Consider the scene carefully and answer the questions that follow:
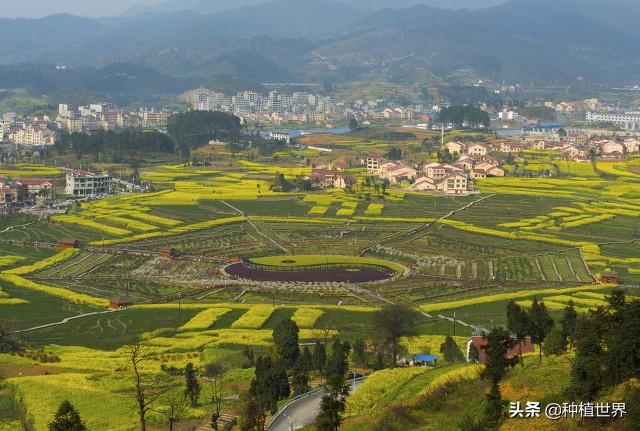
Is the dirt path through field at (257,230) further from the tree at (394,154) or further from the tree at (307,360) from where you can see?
the tree at (394,154)

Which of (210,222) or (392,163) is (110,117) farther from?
(210,222)

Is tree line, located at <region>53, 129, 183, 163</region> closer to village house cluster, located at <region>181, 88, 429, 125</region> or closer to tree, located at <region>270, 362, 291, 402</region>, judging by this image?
village house cluster, located at <region>181, 88, 429, 125</region>

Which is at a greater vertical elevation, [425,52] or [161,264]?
[425,52]

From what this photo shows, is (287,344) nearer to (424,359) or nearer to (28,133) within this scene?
(424,359)

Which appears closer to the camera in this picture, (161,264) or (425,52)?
(161,264)

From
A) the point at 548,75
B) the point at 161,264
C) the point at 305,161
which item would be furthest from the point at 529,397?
the point at 548,75

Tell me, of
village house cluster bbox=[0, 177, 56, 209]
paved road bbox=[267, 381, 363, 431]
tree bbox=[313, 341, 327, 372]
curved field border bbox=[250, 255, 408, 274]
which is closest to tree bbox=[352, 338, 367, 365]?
tree bbox=[313, 341, 327, 372]
